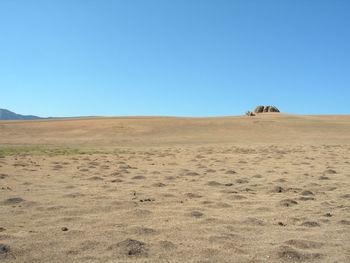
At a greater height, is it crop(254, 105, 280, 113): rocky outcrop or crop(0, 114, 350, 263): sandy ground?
crop(254, 105, 280, 113): rocky outcrop

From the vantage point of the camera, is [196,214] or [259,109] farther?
[259,109]

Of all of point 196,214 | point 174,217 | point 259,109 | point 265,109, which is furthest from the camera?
point 259,109

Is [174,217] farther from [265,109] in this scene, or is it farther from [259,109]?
[259,109]

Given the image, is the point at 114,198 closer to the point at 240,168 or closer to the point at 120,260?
the point at 120,260

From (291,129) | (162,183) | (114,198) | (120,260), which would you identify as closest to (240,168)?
(162,183)

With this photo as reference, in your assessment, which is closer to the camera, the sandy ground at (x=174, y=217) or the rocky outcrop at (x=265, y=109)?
the sandy ground at (x=174, y=217)

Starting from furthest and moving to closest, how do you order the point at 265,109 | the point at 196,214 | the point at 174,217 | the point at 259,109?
the point at 259,109 → the point at 265,109 → the point at 196,214 → the point at 174,217

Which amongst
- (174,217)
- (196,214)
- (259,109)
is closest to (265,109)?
(259,109)

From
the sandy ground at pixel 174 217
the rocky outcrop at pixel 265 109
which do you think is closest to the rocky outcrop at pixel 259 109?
the rocky outcrop at pixel 265 109

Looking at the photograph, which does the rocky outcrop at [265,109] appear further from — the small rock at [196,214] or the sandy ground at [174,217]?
the small rock at [196,214]

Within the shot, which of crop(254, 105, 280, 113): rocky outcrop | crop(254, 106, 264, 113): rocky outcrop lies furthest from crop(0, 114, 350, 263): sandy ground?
crop(254, 106, 264, 113): rocky outcrop

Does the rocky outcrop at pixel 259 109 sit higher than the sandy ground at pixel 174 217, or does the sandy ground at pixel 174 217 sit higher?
the rocky outcrop at pixel 259 109

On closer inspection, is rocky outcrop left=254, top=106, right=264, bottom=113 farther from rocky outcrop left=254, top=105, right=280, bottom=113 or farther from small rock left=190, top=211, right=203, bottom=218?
small rock left=190, top=211, right=203, bottom=218

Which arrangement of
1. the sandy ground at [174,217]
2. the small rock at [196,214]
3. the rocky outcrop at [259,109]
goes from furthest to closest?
the rocky outcrop at [259,109] → the small rock at [196,214] → the sandy ground at [174,217]
